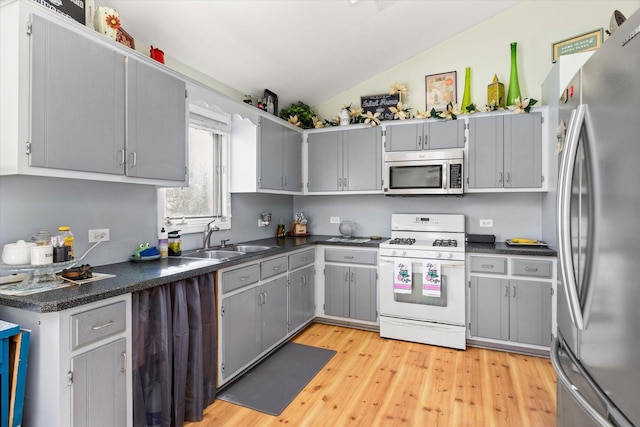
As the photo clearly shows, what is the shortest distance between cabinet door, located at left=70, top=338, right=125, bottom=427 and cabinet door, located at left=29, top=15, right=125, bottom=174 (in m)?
0.91

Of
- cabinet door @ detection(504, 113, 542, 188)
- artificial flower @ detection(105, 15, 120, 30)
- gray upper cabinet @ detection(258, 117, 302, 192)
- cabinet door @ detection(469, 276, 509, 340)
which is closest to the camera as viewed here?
artificial flower @ detection(105, 15, 120, 30)

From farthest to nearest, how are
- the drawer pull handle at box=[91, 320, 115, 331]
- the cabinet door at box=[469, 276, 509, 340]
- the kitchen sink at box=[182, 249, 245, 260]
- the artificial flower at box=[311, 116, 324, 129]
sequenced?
the artificial flower at box=[311, 116, 324, 129]
the cabinet door at box=[469, 276, 509, 340]
the kitchen sink at box=[182, 249, 245, 260]
the drawer pull handle at box=[91, 320, 115, 331]

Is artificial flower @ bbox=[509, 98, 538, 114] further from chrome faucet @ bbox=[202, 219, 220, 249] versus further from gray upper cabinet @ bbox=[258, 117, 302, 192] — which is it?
chrome faucet @ bbox=[202, 219, 220, 249]

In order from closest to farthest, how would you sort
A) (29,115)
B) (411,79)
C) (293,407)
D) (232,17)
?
(29,115) < (293,407) < (232,17) < (411,79)

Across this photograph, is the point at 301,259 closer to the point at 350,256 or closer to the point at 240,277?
the point at 350,256

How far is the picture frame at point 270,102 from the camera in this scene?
362 cm

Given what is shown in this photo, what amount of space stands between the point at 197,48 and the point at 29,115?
4.90ft

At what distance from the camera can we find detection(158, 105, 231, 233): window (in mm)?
2840

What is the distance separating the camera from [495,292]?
10.1ft

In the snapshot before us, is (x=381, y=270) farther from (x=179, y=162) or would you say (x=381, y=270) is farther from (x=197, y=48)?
(x=197, y=48)

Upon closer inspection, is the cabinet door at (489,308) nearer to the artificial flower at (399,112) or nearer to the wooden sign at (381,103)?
the artificial flower at (399,112)

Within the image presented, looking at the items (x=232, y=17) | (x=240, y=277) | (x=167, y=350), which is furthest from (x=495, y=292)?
(x=232, y=17)

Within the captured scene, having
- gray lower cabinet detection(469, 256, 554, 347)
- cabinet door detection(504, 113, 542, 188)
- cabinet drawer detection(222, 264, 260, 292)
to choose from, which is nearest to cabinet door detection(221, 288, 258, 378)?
cabinet drawer detection(222, 264, 260, 292)

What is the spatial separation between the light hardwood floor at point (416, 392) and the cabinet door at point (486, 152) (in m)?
1.57
